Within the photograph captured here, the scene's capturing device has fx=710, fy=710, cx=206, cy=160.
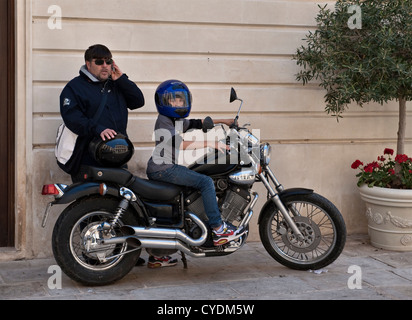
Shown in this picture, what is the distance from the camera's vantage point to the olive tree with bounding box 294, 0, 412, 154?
6.70 metres

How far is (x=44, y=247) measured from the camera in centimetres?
659

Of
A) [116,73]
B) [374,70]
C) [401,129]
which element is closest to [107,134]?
[116,73]

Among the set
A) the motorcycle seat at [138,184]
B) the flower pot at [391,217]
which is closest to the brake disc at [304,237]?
the motorcycle seat at [138,184]

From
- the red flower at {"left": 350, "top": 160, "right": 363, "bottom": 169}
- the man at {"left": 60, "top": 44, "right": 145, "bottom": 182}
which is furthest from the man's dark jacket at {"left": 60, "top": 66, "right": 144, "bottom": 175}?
the red flower at {"left": 350, "top": 160, "right": 363, "bottom": 169}

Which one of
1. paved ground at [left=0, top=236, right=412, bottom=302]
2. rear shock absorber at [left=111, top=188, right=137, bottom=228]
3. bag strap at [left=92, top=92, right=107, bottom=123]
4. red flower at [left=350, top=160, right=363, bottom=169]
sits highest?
bag strap at [left=92, top=92, right=107, bottom=123]

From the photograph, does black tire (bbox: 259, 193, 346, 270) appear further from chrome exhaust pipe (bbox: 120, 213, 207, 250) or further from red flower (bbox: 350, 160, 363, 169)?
red flower (bbox: 350, 160, 363, 169)

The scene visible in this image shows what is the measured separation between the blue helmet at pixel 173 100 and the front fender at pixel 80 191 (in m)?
0.76

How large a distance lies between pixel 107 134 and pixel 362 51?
2.73 meters

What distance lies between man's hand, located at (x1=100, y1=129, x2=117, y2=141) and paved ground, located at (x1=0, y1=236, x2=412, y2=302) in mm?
1183

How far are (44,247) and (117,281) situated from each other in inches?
45.7

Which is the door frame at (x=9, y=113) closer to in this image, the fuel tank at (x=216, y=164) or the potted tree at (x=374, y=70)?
the fuel tank at (x=216, y=164)
